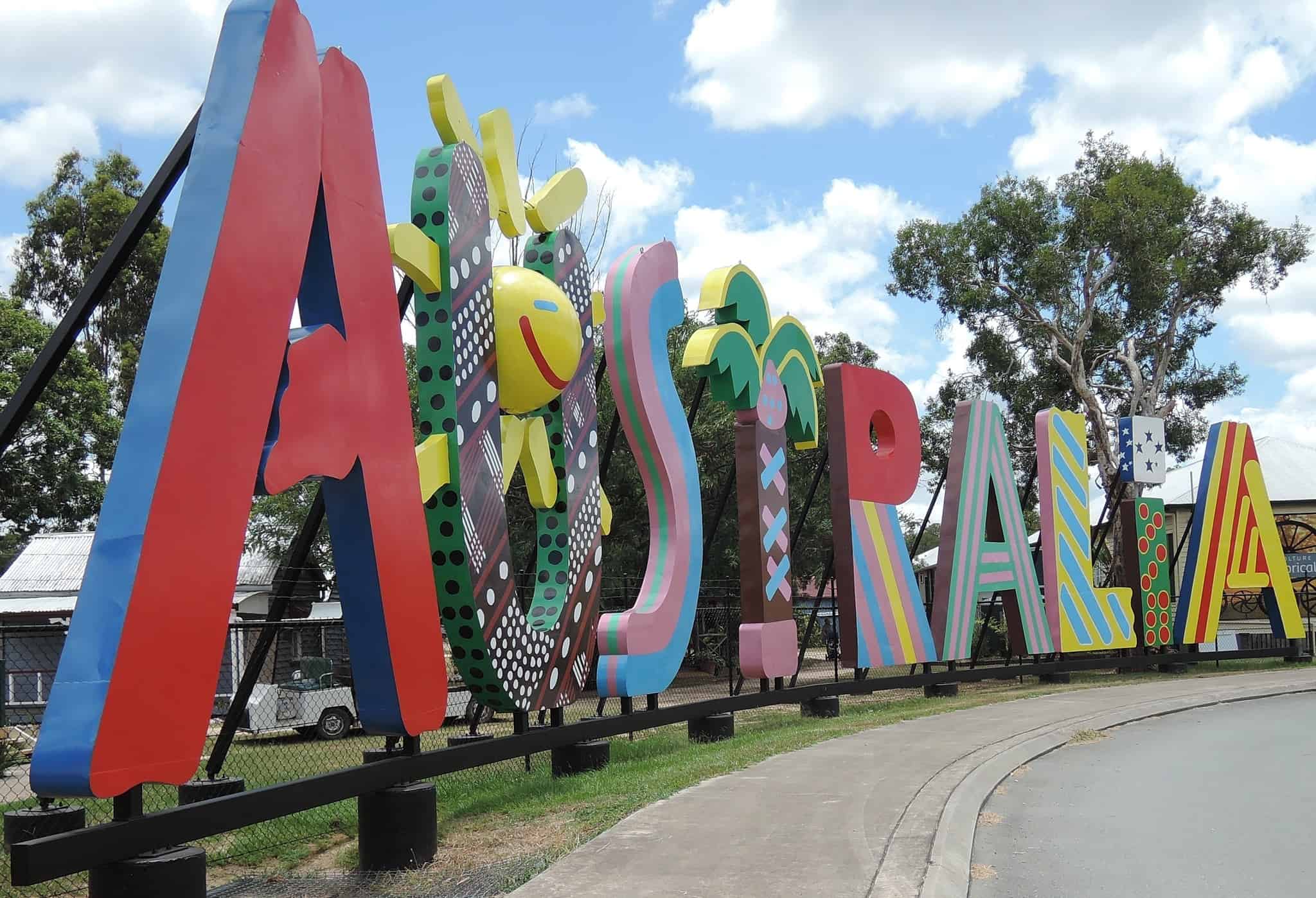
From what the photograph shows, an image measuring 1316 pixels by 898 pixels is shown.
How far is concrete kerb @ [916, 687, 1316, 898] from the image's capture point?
627 cm

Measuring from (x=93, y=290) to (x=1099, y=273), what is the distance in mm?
31265

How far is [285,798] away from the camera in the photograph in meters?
6.59

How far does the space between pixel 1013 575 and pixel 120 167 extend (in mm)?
29245

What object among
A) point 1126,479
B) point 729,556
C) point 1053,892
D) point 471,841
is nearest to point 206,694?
point 471,841

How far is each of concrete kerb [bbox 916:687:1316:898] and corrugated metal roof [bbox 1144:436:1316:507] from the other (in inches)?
955

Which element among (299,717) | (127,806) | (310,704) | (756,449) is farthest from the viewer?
(310,704)

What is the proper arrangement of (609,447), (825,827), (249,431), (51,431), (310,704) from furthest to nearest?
(51,431), (310,704), (609,447), (825,827), (249,431)

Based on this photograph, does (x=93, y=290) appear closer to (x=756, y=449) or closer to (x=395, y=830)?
(x=395, y=830)

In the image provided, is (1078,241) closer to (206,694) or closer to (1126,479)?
(1126,479)

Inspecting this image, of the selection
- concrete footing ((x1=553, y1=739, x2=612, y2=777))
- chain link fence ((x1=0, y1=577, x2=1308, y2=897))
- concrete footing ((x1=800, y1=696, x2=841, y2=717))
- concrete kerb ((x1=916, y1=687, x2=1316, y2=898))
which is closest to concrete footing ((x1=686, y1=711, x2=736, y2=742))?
chain link fence ((x1=0, y1=577, x2=1308, y2=897))

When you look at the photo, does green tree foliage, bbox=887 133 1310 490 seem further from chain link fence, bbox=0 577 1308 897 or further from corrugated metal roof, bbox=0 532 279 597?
corrugated metal roof, bbox=0 532 279 597

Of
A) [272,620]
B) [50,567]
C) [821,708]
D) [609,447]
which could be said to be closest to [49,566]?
[50,567]

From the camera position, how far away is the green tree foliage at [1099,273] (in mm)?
30953

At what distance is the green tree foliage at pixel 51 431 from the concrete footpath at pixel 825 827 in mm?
19071
